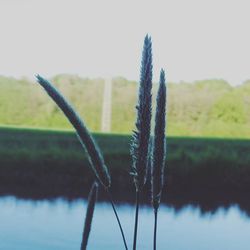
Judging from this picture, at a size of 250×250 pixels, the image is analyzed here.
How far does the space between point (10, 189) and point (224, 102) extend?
19695 millimetres

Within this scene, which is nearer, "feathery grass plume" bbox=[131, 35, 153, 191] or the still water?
"feathery grass plume" bbox=[131, 35, 153, 191]

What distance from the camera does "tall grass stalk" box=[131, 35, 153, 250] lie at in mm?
1169

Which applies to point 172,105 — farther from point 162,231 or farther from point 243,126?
point 162,231

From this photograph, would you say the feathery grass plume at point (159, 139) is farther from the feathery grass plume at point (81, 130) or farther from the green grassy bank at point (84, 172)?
the green grassy bank at point (84, 172)

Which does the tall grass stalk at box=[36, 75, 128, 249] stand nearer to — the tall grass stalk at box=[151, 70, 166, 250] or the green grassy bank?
the tall grass stalk at box=[151, 70, 166, 250]

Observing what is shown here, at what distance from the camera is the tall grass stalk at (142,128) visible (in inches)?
46.0

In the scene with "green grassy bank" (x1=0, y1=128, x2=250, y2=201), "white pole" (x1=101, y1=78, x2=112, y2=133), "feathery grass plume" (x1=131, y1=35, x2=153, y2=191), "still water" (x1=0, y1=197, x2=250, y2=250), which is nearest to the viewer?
"feathery grass plume" (x1=131, y1=35, x2=153, y2=191)

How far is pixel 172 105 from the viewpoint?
84.8ft

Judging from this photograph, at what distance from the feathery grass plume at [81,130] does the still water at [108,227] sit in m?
3.60

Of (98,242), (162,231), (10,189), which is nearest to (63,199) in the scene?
(10,189)

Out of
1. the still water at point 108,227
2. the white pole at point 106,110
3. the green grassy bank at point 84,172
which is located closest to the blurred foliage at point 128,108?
the white pole at point 106,110

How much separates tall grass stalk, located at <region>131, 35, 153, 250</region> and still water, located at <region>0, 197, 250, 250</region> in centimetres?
365

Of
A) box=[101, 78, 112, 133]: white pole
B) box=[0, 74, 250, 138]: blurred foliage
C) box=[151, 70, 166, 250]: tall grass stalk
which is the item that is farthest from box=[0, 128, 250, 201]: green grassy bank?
box=[101, 78, 112, 133]: white pole

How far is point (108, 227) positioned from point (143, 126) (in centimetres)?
489
